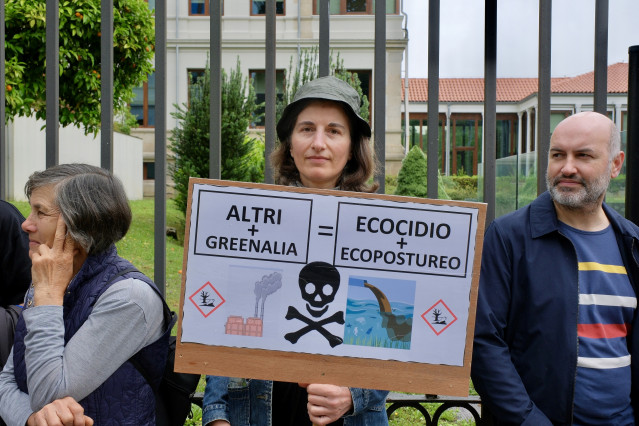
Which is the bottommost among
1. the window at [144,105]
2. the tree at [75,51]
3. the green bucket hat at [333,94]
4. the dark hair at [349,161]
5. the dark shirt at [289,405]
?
the dark shirt at [289,405]

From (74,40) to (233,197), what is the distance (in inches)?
282

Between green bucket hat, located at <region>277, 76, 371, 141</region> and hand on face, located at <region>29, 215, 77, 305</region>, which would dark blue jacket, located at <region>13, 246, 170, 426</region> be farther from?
green bucket hat, located at <region>277, 76, 371, 141</region>

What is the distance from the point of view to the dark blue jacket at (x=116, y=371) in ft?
6.50

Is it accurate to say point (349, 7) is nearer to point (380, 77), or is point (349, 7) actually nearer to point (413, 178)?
point (413, 178)

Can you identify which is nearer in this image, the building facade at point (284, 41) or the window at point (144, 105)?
the building facade at point (284, 41)

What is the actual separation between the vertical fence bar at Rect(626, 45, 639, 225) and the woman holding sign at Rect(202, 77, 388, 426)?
116cm

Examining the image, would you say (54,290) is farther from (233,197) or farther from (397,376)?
(397,376)

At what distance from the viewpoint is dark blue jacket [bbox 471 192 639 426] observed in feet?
7.09

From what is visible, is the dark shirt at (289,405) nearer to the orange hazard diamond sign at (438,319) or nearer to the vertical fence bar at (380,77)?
the orange hazard diamond sign at (438,319)

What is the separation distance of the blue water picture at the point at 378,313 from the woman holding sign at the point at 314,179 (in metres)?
0.19

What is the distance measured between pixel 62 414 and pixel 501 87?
2342 inches

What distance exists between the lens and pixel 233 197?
6.32 feet

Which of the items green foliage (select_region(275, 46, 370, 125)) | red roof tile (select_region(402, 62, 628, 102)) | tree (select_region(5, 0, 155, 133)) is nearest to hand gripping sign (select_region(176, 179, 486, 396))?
tree (select_region(5, 0, 155, 133))

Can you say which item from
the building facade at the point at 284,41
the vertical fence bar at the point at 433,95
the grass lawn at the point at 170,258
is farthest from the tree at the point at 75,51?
the building facade at the point at 284,41
